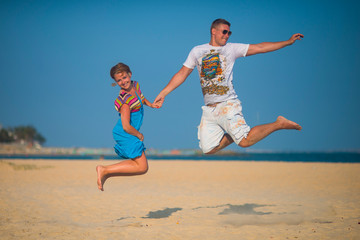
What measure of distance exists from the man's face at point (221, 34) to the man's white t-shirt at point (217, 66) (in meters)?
0.11

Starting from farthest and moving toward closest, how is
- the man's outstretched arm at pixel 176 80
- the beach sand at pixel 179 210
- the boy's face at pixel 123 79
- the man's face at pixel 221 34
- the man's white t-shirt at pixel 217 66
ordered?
the beach sand at pixel 179 210, the man's outstretched arm at pixel 176 80, the man's white t-shirt at pixel 217 66, the man's face at pixel 221 34, the boy's face at pixel 123 79

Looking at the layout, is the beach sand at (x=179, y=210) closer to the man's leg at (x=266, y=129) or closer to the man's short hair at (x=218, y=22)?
the man's leg at (x=266, y=129)

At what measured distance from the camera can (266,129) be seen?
585 cm

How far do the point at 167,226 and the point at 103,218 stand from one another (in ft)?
6.88

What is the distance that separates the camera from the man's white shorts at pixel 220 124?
598cm

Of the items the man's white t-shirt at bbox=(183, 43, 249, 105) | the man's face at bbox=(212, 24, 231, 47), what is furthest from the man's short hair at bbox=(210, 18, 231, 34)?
the man's white t-shirt at bbox=(183, 43, 249, 105)

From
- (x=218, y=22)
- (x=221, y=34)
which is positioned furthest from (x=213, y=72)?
(x=218, y=22)

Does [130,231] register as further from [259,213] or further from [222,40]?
[222,40]

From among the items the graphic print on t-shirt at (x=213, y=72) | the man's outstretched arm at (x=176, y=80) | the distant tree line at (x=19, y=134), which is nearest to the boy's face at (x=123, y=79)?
the man's outstretched arm at (x=176, y=80)

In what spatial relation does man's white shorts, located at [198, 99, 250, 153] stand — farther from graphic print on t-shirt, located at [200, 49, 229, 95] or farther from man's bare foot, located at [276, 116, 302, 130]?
man's bare foot, located at [276, 116, 302, 130]

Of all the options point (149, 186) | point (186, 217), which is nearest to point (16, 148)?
point (149, 186)

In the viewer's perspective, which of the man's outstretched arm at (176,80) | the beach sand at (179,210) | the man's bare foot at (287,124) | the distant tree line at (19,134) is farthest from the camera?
the distant tree line at (19,134)

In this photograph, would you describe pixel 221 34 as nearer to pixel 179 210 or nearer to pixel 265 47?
pixel 265 47

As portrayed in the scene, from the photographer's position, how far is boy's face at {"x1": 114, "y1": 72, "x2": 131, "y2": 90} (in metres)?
5.66
